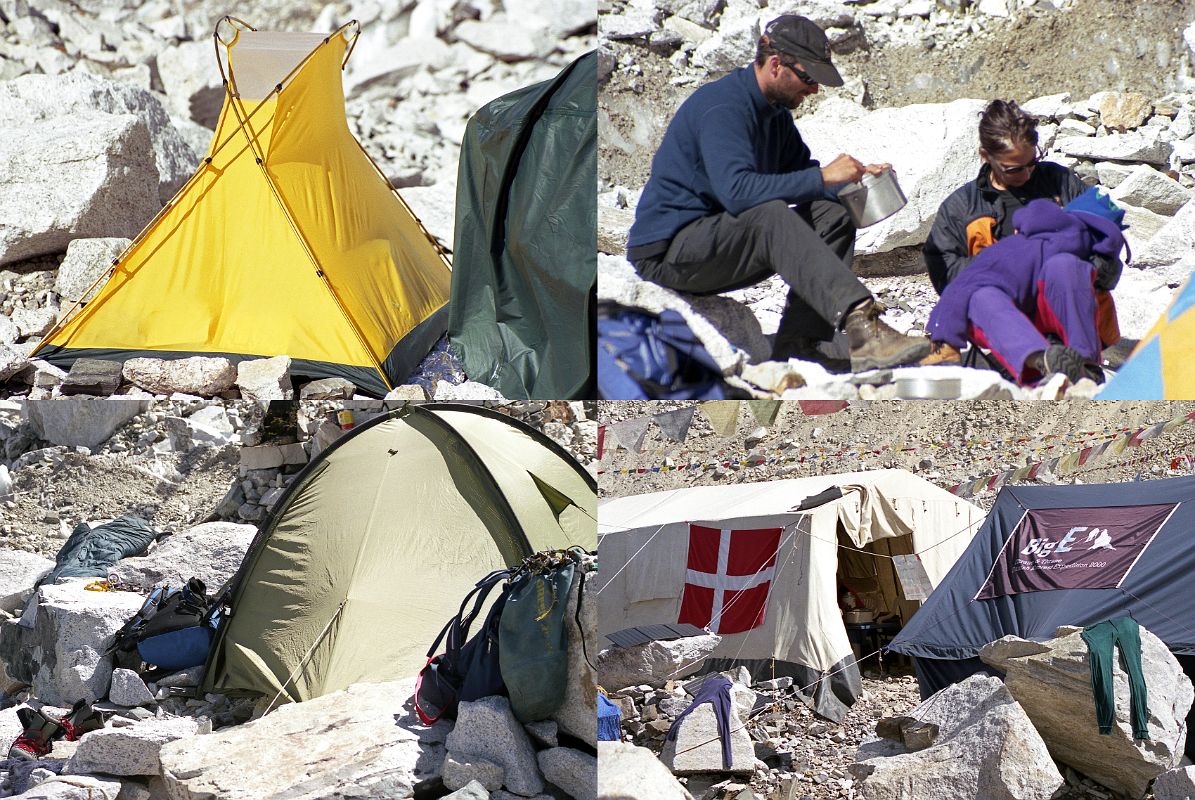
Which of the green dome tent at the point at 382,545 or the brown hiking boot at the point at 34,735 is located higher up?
the green dome tent at the point at 382,545

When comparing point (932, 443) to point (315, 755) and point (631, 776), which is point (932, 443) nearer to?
point (631, 776)

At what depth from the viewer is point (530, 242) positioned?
3932mm

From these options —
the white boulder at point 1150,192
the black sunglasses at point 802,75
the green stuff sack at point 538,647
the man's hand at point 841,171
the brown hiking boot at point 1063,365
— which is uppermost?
the black sunglasses at point 802,75

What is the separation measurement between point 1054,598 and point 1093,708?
0.61 m

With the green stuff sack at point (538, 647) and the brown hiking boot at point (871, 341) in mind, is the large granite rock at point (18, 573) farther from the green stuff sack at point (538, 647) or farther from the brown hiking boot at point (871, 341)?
the brown hiking boot at point (871, 341)

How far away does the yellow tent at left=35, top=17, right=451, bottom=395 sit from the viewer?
418 centimetres

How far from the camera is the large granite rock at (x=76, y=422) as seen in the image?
20.8 ft

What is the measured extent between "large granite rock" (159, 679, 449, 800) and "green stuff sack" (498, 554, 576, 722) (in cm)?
32

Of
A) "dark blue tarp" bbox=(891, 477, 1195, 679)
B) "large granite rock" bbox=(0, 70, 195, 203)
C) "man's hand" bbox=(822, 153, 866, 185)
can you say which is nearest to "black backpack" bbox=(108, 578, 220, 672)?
"large granite rock" bbox=(0, 70, 195, 203)

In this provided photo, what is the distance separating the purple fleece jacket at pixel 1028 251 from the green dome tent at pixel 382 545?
1.92 meters

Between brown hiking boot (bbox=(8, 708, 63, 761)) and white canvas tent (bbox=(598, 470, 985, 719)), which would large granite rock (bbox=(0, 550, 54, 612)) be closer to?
brown hiking boot (bbox=(8, 708, 63, 761))

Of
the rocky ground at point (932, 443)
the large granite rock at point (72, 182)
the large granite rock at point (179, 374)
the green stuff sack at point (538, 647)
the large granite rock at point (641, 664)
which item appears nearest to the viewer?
the green stuff sack at point (538, 647)

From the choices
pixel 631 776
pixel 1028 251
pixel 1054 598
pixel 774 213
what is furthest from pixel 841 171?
pixel 1054 598

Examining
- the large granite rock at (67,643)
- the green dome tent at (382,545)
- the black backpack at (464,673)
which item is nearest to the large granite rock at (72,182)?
the large granite rock at (67,643)
